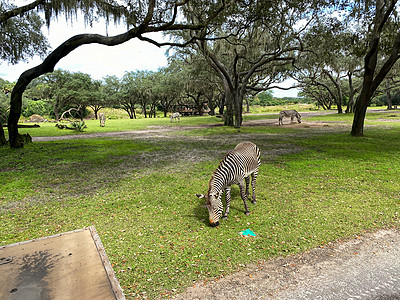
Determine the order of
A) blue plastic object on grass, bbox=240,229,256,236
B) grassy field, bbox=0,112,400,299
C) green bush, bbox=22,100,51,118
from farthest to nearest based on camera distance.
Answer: green bush, bbox=22,100,51,118 < blue plastic object on grass, bbox=240,229,256,236 < grassy field, bbox=0,112,400,299

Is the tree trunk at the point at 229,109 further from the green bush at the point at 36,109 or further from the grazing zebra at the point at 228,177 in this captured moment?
the green bush at the point at 36,109

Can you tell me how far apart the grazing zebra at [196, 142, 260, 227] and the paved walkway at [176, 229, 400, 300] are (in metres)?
1.28

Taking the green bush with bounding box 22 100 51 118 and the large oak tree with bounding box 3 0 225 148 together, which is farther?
the green bush with bounding box 22 100 51 118

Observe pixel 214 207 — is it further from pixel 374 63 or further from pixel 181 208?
pixel 374 63

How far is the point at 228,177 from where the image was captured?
475cm

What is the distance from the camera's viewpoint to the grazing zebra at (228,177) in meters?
4.51

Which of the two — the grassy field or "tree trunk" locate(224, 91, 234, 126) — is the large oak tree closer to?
the grassy field

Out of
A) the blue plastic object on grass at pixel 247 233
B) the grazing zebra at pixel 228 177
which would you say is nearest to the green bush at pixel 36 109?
the grazing zebra at pixel 228 177

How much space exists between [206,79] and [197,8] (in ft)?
82.7

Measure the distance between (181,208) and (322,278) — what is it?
314 centimetres

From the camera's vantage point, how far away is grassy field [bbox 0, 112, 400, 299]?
3.74 meters

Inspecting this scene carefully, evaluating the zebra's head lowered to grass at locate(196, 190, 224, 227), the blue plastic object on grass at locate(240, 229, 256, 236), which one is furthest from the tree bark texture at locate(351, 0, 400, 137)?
the zebra's head lowered to grass at locate(196, 190, 224, 227)

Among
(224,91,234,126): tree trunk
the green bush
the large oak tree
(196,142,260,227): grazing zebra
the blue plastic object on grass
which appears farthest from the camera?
the green bush

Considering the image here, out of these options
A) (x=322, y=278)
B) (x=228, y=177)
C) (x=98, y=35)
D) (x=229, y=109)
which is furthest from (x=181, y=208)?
(x=229, y=109)
